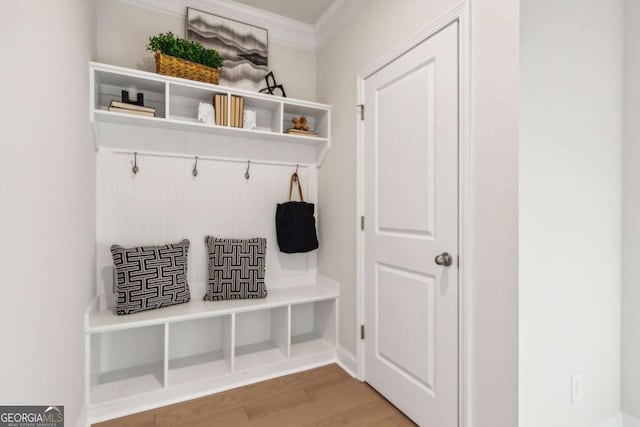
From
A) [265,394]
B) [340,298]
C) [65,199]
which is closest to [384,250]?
[340,298]

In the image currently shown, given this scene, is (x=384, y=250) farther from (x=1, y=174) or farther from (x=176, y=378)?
(x=1, y=174)

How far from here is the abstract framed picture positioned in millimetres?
2271

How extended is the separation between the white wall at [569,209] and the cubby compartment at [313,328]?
1.40 metres

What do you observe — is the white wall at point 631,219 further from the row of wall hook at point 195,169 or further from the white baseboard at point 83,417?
the white baseboard at point 83,417

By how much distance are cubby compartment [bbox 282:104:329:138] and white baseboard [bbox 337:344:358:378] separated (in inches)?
64.4

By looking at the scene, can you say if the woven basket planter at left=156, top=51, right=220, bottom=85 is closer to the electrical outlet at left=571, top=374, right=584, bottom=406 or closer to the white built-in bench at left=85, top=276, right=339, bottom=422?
the white built-in bench at left=85, top=276, right=339, bottom=422

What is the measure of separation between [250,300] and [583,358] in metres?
1.83

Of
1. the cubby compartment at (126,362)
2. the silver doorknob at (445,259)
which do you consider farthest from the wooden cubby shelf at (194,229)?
the silver doorknob at (445,259)

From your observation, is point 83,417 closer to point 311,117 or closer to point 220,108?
point 220,108

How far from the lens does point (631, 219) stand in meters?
1.55

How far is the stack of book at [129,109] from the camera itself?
6.13 ft

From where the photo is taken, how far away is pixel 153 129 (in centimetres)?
215

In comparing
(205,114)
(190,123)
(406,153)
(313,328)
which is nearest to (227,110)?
(205,114)

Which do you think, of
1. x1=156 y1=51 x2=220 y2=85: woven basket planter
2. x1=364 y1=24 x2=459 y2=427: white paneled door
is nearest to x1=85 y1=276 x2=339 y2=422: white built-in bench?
x1=364 y1=24 x2=459 y2=427: white paneled door
